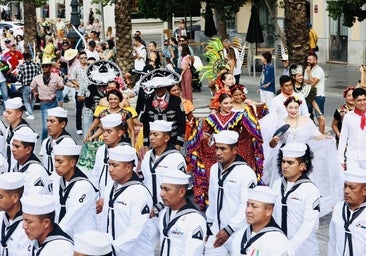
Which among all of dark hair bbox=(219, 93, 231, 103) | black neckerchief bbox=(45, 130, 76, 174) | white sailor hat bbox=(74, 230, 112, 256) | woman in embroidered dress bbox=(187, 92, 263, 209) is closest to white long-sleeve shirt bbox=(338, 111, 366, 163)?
woman in embroidered dress bbox=(187, 92, 263, 209)

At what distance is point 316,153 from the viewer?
1248 cm

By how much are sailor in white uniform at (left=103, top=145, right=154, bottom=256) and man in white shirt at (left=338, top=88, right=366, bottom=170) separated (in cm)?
439

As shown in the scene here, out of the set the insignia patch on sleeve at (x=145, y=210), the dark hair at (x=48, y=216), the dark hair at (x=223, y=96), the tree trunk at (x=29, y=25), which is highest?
the tree trunk at (x=29, y=25)

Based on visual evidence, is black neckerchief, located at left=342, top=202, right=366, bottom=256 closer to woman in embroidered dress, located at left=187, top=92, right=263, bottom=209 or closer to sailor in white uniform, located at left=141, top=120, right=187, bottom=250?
sailor in white uniform, located at left=141, top=120, right=187, bottom=250

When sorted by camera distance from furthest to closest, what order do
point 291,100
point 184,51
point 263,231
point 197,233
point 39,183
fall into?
point 184,51 < point 291,100 < point 39,183 < point 197,233 < point 263,231

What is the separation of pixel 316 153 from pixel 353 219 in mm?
4853

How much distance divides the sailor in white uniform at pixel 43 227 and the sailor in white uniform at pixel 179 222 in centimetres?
104

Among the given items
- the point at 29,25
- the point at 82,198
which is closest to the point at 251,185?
the point at 82,198

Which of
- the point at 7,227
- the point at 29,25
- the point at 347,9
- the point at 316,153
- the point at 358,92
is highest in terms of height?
the point at 347,9

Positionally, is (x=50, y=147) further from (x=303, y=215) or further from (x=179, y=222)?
(x=303, y=215)

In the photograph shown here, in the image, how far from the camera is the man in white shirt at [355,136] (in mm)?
11891

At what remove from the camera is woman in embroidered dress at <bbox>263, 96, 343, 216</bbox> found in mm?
12016

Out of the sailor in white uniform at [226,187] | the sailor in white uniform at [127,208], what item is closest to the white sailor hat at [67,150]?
the sailor in white uniform at [127,208]

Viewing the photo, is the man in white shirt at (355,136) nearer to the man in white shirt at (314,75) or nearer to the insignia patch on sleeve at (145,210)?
the man in white shirt at (314,75)
